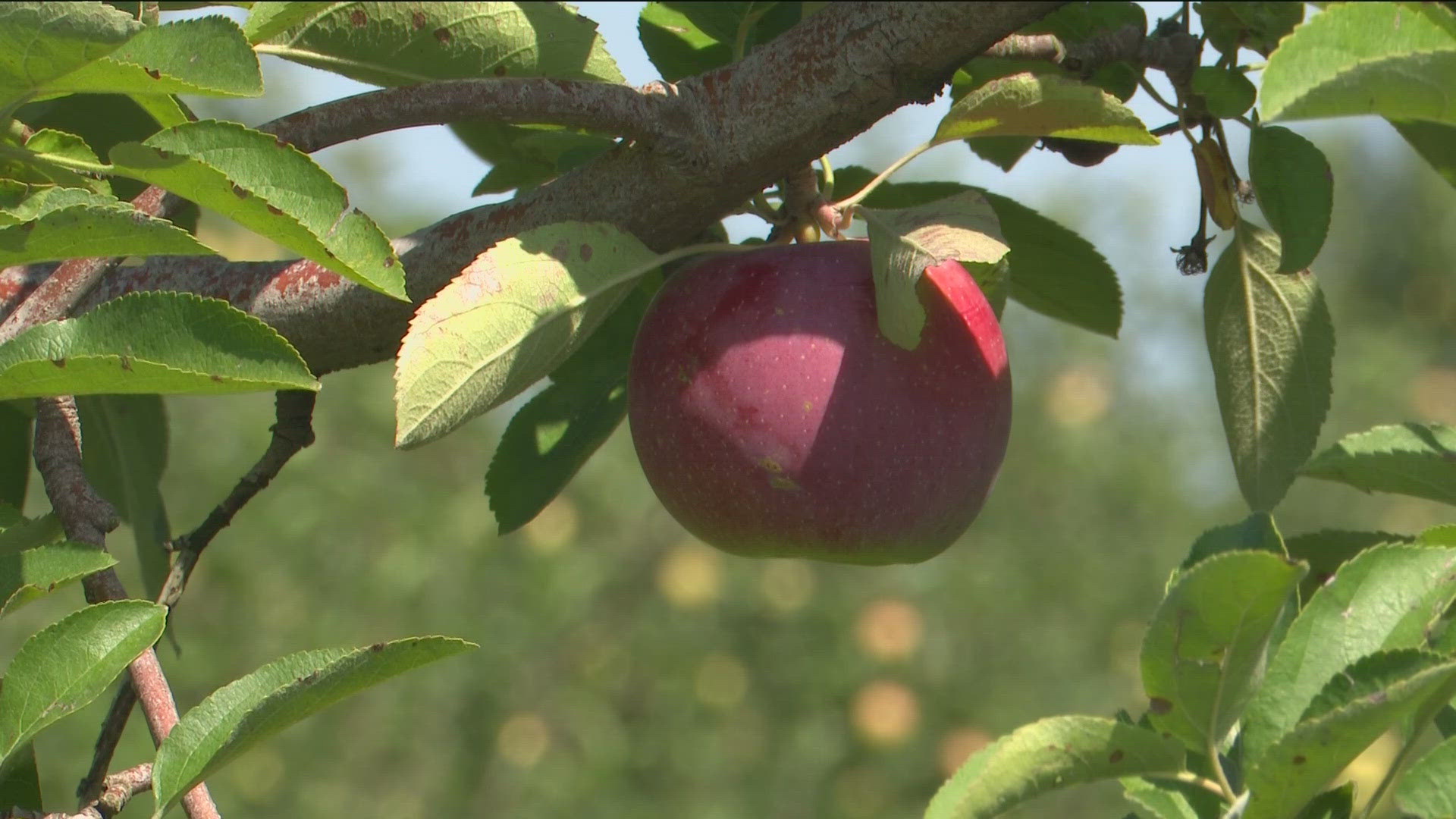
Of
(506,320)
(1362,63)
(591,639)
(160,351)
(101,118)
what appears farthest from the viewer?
(591,639)

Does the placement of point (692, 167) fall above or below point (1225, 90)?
below

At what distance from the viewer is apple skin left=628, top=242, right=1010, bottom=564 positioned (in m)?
0.70

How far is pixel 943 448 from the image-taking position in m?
0.73

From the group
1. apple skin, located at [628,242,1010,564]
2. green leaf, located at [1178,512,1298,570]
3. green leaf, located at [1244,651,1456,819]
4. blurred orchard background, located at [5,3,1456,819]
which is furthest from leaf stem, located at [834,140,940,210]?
blurred orchard background, located at [5,3,1456,819]

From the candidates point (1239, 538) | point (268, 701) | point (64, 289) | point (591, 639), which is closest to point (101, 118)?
point (64, 289)

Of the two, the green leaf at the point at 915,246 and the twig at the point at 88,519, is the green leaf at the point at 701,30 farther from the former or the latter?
the twig at the point at 88,519

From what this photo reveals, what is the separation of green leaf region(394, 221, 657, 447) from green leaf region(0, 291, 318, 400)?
0.20 feet

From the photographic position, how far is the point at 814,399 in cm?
70

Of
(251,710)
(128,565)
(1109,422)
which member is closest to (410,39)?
(251,710)

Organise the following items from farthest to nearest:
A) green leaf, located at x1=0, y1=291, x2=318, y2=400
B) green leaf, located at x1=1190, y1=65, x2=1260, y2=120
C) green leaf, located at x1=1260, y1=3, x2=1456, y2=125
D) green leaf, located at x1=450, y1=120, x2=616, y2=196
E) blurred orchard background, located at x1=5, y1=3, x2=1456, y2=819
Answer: blurred orchard background, located at x1=5, y1=3, x2=1456, y2=819 → green leaf, located at x1=450, y1=120, x2=616, y2=196 → green leaf, located at x1=1190, y1=65, x2=1260, y2=120 → green leaf, located at x1=0, y1=291, x2=318, y2=400 → green leaf, located at x1=1260, y1=3, x2=1456, y2=125

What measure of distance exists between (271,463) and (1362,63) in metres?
0.64

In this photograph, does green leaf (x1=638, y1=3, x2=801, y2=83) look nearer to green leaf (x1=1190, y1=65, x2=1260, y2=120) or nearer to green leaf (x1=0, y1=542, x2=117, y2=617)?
green leaf (x1=1190, y1=65, x2=1260, y2=120)

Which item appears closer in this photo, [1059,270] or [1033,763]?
[1033,763]

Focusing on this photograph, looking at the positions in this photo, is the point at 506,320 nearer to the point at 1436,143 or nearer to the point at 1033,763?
the point at 1033,763
